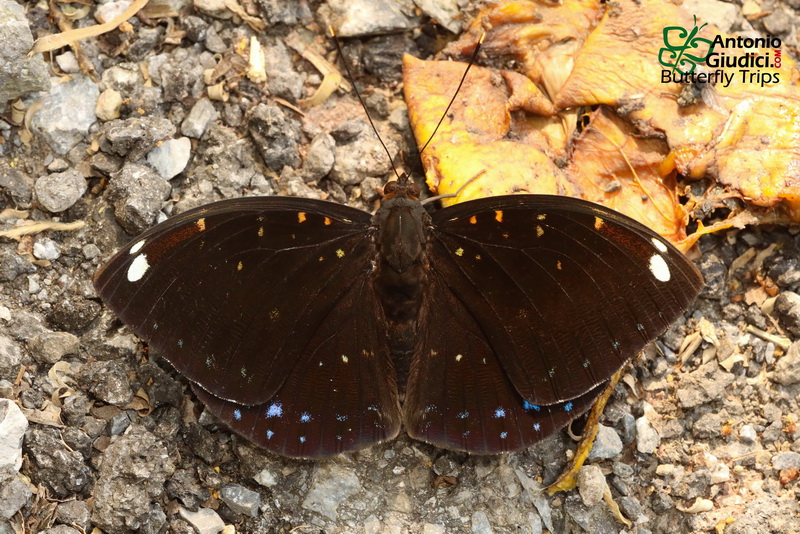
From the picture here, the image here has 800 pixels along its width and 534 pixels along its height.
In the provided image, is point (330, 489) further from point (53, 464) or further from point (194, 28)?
point (194, 28)

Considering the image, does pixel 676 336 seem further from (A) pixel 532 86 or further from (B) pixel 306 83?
(B) pixel 306 83

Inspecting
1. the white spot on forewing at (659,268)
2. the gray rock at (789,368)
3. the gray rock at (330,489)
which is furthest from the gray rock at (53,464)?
the gray rock at (789,368)

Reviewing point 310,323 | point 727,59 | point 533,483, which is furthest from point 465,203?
point 727,59

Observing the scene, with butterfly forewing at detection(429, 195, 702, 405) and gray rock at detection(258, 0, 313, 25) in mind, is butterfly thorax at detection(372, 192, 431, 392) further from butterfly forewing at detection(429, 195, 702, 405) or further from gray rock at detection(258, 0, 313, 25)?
gray rock at detection(258, 0, 313, 25)

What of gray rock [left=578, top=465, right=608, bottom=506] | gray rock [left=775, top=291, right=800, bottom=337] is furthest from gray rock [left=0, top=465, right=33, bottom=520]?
gray rock [left=775, top=291, right=800, bottom=337]

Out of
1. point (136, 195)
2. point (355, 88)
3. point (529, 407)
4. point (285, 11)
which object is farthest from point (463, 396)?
point (285, 11)

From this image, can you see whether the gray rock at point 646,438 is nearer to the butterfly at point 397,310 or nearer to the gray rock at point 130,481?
the butterfly at point 397,310

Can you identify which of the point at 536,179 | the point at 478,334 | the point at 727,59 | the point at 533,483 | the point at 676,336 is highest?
the point at 727,59
